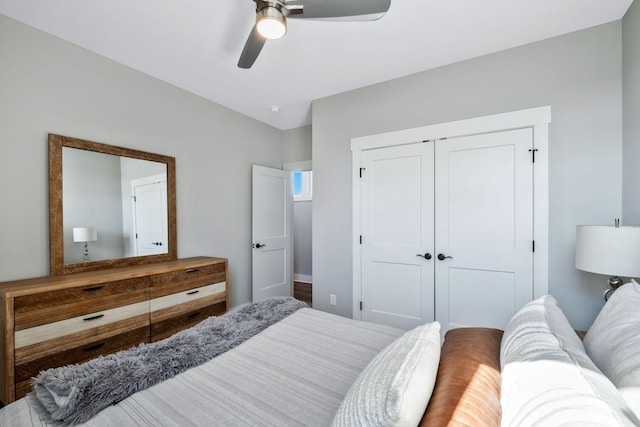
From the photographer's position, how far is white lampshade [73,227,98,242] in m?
2.20

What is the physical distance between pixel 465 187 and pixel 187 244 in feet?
9.48

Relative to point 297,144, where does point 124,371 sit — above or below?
below

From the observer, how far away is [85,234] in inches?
88.7

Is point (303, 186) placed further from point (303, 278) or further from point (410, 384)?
point (410, 384)

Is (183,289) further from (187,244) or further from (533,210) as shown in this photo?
(533,210)

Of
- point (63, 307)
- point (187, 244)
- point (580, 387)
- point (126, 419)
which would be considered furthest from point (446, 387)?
point (187, 244)

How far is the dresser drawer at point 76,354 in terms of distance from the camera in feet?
5.30

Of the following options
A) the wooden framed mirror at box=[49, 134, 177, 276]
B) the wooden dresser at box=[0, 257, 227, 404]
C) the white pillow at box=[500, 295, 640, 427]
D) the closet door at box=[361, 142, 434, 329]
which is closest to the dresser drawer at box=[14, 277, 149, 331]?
the wooden dresser at box=[0, 257, 227, 404]

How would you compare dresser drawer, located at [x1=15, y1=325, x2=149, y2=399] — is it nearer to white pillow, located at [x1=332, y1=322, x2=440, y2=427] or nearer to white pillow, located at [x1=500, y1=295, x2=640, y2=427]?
white pillow, located at [x1=332, y1=322, x2=440, y2=427]

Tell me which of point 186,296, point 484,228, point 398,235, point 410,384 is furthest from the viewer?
point 398,235

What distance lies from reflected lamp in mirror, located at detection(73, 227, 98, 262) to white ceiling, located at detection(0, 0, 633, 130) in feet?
4.94

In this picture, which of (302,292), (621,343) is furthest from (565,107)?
(302,292)

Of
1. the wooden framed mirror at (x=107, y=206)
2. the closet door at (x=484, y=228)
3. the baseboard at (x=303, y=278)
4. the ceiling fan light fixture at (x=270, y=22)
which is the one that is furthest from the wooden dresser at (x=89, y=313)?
the baseboard at (x=303, y=278)

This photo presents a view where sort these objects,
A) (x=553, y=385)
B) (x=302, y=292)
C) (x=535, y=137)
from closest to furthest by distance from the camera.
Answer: (x=553, y=385), (x=535, y=137), (x=302, y=292)
